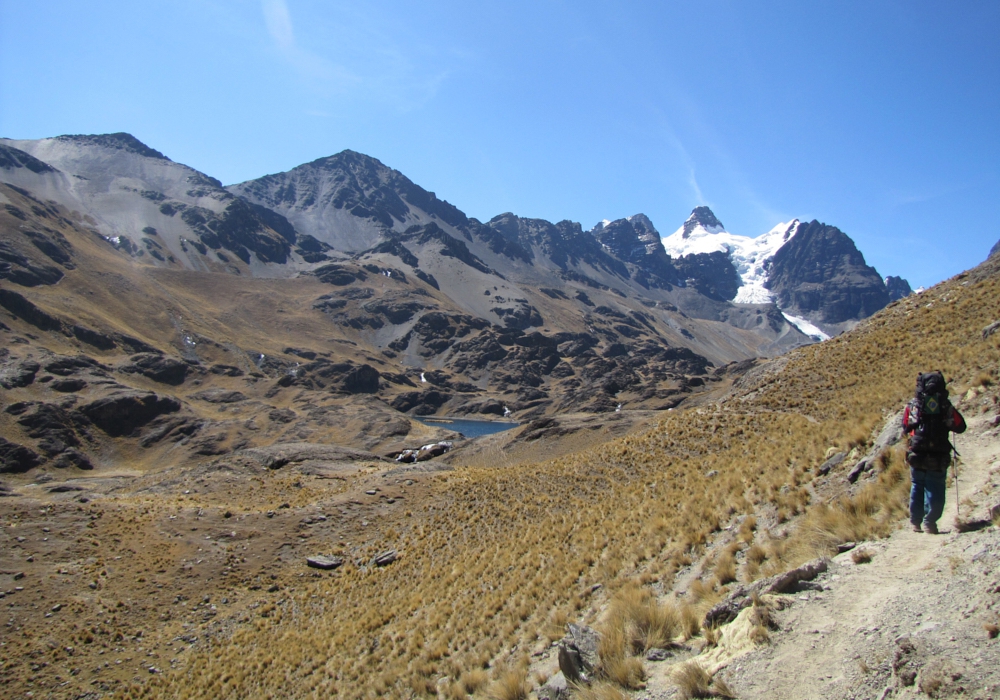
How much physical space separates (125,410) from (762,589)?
410ft

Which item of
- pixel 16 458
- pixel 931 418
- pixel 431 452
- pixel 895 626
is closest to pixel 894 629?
pixel 895 626

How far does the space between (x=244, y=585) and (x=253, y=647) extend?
5294 mm

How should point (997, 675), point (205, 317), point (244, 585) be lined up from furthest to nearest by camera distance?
point (205, 317) < point (244, 585) < point (997, 675)

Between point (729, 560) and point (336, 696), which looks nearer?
point (729, 560)

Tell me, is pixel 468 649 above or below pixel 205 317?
below

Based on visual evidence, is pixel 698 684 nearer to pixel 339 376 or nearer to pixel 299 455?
pixel 299 455

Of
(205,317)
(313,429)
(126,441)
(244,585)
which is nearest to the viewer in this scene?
(244,585)

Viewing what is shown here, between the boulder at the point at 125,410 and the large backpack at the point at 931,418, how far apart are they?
405 feet

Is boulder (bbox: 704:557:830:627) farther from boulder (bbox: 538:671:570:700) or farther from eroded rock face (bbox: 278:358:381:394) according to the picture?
eroded rock face (bbox: 278:358:381:394)

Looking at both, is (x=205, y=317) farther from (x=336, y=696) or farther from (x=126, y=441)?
(x=336, y=696)

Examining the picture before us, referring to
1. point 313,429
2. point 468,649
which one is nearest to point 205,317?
point 313,429

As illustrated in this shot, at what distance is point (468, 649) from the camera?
13.9 metres

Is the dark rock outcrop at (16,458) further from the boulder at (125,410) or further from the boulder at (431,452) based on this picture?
the boulder at (431,452)

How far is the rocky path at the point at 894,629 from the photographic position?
5.77 m
